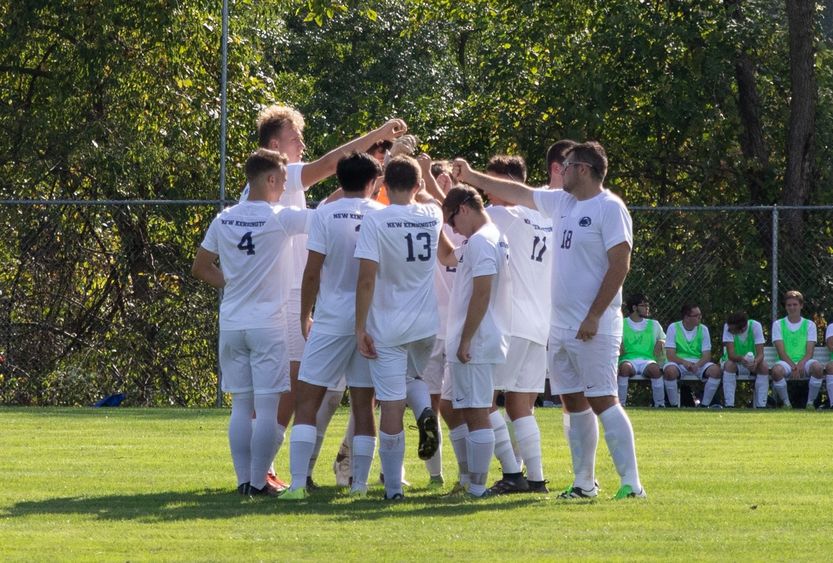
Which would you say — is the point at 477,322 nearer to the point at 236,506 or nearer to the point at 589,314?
the point at 589,314

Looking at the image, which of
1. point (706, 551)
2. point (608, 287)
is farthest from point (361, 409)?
point (706, 551)

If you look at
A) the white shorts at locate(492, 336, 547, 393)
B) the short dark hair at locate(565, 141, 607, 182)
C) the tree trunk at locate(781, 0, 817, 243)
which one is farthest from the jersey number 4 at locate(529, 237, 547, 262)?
the tree trunk at locate(781, 0, 817, 243)

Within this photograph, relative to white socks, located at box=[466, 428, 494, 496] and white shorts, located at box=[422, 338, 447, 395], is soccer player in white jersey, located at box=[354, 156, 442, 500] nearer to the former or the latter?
white socks, located at box=[466, 428, 494, 496]

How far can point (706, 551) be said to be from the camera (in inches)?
280

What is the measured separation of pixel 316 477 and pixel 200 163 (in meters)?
12.8

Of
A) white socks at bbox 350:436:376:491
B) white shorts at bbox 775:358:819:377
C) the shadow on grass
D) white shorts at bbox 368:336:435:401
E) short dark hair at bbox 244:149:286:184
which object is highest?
short dark hair at bbox 244:149:286:184

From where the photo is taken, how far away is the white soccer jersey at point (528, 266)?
9.88 meters

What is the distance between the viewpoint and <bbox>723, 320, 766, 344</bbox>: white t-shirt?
19.0 meters

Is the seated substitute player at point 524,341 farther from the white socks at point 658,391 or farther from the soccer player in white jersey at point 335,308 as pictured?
the white socks at point 658,391

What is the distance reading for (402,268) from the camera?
9023mm

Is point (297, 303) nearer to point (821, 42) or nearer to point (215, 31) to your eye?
point (215, 31)

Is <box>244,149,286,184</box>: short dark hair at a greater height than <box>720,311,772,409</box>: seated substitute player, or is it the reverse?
<box>244,149,286,184</box>: short dark hair

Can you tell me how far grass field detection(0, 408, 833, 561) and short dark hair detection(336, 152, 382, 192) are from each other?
1.84m

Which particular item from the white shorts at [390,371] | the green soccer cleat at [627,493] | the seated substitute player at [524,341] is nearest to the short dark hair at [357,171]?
the white shorts at [390,371]
